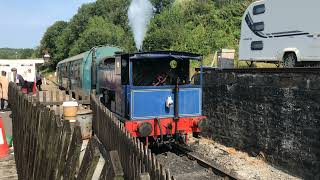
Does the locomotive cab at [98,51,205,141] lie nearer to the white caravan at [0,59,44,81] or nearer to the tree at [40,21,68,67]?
the white caravan at [0,59,44,81]

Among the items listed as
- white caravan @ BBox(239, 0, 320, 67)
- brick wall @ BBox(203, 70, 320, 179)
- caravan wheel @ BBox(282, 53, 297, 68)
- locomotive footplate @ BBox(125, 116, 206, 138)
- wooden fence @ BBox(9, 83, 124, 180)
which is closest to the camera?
wooden fence @ BBox(9, 83, 124, 180)

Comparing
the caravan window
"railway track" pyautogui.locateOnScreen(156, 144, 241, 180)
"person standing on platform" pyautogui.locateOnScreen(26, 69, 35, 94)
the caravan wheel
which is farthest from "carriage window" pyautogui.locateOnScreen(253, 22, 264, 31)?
"person standing on platform" pyautogui.locateOnScreen(26, 69, 35, 94)

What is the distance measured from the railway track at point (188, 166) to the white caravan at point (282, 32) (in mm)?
5948

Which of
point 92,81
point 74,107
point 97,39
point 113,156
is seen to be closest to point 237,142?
point 74,107

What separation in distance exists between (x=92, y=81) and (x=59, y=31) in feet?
196

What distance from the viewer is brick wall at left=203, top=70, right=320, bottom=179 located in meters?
10.9

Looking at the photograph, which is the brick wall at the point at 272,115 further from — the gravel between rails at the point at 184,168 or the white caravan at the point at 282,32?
the white caravan at the point at 282,32

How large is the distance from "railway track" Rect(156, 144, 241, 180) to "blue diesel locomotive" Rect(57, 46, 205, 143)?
1.69 ft

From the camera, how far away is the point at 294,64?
1628 cm

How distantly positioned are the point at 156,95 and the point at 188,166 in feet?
7.64

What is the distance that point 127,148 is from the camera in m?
7.63

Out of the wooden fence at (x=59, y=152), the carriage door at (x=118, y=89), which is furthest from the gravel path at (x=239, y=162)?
the wooden fence at (x=59, y=152)

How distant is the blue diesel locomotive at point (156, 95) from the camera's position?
12219 mm

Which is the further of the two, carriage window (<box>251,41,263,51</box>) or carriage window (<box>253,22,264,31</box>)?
carriage window (<box>251,41,263,51</box>)
